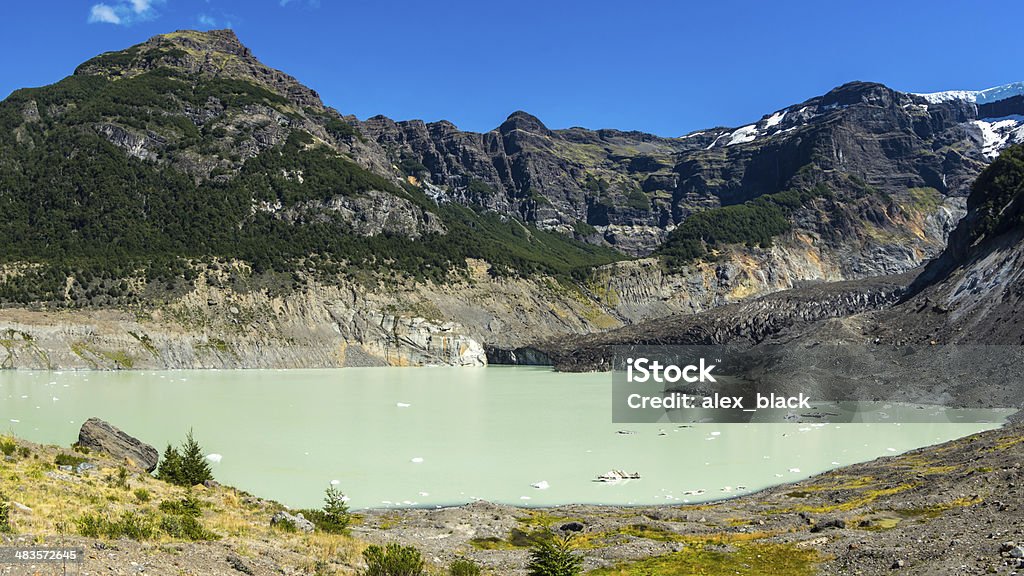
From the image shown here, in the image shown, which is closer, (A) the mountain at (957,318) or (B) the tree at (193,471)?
(B) the tree at (193,471)

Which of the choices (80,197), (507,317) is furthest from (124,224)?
(507,317)

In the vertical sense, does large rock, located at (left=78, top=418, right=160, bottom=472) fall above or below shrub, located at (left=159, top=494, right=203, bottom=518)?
above

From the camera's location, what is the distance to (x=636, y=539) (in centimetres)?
2216

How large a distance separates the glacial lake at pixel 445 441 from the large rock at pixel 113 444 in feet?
13.4

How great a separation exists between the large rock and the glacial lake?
409cm

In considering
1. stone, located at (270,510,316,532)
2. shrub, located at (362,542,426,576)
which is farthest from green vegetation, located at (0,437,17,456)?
shrub, located at (362,542,426,576)

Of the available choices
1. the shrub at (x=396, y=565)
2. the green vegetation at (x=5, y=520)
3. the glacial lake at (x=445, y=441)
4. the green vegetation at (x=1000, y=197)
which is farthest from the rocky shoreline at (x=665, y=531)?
the green vegetation at (x=1000, y=197)

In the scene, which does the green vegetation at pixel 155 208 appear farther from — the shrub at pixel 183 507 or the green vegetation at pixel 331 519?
the shrub at pixel 183 507

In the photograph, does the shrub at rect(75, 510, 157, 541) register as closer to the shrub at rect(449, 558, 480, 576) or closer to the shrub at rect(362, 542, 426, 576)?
the shrub at rect(362, 542, 426, 576)

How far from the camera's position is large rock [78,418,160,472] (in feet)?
87.0

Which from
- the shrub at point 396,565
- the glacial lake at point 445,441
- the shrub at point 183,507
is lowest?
the glacial lake at point 445,441

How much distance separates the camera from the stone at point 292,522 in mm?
19891

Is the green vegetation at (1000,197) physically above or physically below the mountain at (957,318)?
above

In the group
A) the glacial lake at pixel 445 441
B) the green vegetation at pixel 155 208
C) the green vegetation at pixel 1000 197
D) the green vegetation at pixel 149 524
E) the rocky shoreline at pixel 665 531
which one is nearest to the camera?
the rocky shoreline at pixel 665 531
